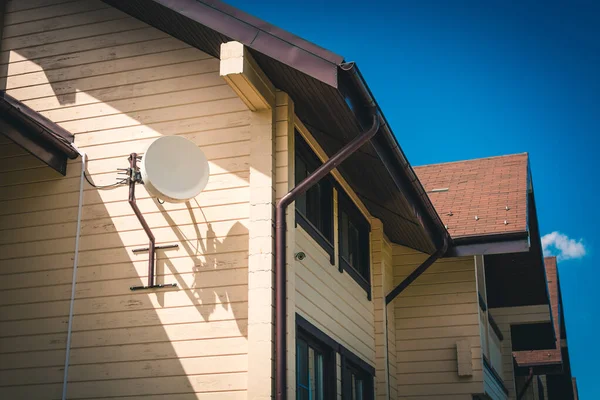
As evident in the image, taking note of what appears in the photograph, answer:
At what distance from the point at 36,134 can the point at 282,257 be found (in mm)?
2818

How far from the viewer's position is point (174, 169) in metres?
8.30

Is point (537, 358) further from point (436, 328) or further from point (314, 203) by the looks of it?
point (314, 203)

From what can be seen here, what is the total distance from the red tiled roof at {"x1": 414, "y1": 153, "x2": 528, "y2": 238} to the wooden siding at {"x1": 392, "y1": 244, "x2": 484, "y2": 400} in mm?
644

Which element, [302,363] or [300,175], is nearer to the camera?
[302,363]

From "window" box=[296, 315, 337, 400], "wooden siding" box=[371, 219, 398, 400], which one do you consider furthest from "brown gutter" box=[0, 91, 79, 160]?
"wooden siding" box=[371, 219, 398, 400]

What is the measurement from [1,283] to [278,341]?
3.17 m

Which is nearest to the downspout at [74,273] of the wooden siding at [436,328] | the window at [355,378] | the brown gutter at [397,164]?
the brown gutter at [397,164]

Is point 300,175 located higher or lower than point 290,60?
lower

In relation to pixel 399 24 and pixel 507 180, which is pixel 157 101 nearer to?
pixel 507 180

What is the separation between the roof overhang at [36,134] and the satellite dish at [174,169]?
1422 millimetres

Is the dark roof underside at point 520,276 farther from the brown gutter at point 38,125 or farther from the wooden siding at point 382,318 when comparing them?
the brown gutter at point 38,125

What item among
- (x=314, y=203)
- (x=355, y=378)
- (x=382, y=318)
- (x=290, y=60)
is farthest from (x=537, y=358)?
(x=290, y=60)

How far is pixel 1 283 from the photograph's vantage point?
9219 mm

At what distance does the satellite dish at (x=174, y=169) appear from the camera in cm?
812
